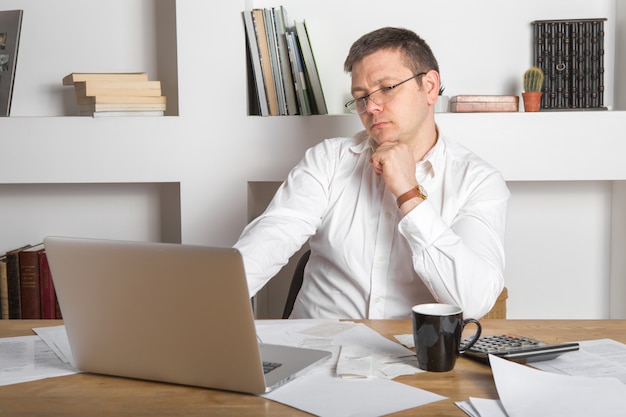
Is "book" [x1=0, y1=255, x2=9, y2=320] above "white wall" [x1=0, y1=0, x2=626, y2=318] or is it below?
below

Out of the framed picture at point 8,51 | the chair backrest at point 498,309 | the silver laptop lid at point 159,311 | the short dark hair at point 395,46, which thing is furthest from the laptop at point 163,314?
the framed picture at point 8,51

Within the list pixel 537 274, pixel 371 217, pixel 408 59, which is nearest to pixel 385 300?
pixel 371 217

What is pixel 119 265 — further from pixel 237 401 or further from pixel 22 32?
pixel 22 32

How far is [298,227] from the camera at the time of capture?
199 centimetres

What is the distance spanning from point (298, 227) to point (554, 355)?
0.91 meters

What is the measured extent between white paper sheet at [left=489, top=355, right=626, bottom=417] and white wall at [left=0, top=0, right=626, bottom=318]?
1.62 m

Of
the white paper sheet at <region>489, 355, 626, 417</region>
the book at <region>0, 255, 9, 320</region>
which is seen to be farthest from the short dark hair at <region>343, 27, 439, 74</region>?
the book at <region>0, 255, 9, 320</region>

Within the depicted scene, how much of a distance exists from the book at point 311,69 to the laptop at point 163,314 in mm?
1601

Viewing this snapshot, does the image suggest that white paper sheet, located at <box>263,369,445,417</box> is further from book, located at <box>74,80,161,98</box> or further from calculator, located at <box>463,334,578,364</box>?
book, located at <box>74,80,161,98</box>

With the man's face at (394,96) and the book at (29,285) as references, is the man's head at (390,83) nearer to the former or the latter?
the man's face at (394,96)

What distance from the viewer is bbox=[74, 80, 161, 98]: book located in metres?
2.64

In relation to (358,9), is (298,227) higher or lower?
lower

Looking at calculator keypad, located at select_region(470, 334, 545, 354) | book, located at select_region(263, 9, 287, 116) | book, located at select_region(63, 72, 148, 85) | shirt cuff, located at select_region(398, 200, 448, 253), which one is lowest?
calculator keypad, located at select_region(470, 334, 545, 354)

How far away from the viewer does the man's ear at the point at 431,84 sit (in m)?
2.06
